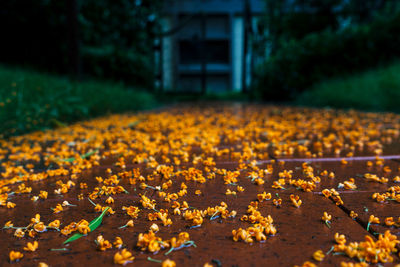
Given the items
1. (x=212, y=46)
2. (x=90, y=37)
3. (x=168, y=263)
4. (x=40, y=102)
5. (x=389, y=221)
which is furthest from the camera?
(x=212, y=46)

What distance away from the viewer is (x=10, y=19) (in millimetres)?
6527

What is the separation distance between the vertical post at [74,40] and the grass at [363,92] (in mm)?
5012

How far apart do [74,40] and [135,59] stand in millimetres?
3273

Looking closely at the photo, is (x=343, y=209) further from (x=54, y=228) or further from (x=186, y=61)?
(x=186, y=61)

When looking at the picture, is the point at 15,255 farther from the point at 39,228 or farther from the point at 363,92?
the point at 363,92

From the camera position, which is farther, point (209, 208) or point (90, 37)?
point (90, 37)

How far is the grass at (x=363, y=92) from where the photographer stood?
16.5ft

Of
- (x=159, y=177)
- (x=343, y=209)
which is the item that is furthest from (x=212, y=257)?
(x=159, y=177)

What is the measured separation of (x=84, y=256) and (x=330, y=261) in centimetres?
63

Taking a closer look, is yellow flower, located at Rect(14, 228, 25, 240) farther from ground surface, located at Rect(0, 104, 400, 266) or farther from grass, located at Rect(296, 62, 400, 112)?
grass, located at Rect(296, 62, 400, 112)

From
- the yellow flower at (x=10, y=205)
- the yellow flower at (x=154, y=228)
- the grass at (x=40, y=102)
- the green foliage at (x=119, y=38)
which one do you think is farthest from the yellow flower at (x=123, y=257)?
the green foliage at (x=119, y=38)

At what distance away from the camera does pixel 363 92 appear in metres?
5.69

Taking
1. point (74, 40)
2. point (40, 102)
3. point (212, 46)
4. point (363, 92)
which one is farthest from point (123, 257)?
point (212, 46)

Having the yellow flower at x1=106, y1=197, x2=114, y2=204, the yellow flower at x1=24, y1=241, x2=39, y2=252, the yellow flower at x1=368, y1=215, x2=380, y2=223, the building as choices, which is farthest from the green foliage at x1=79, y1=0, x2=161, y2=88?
the building
